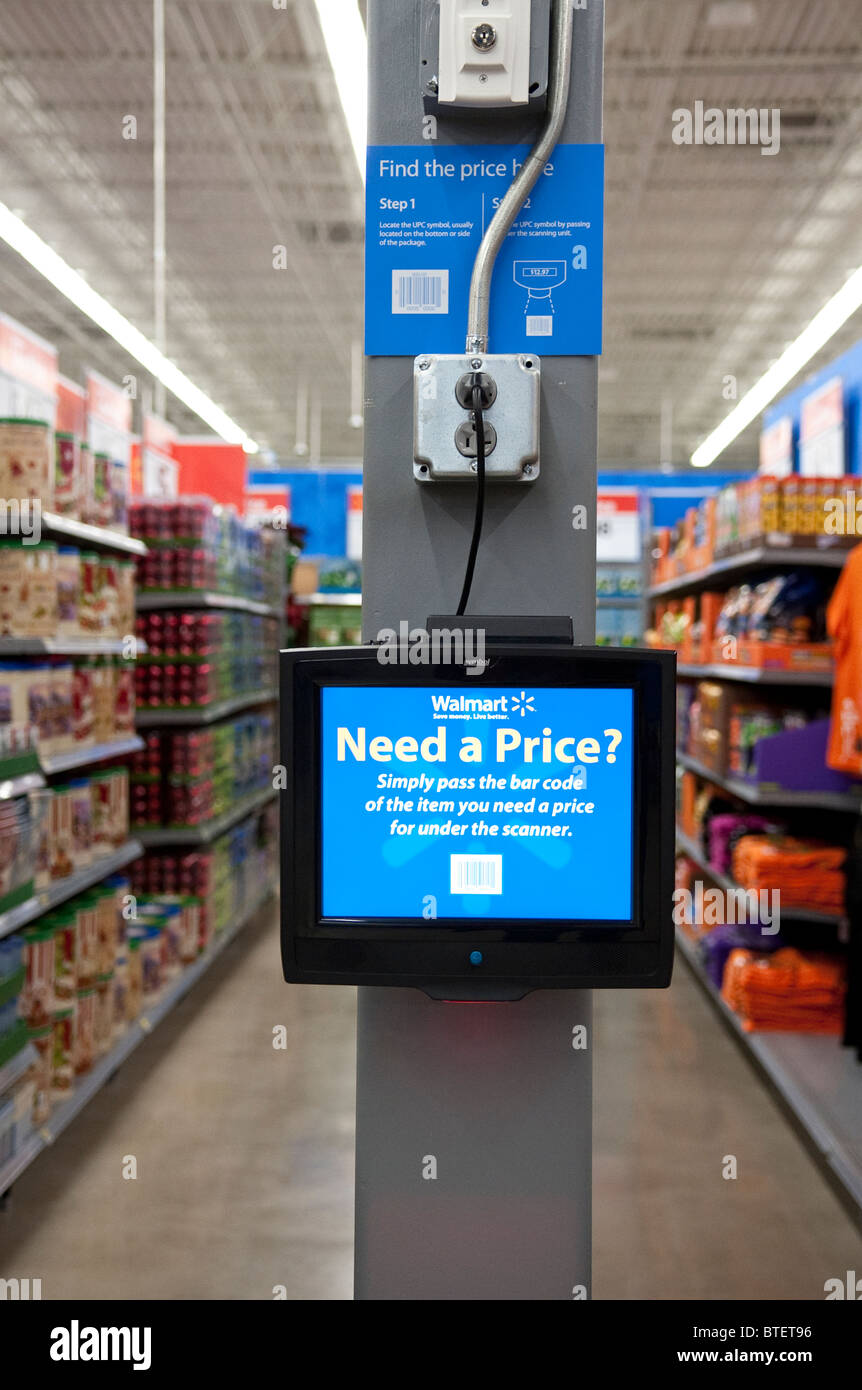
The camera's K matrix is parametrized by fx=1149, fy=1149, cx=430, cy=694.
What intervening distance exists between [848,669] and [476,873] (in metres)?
2.99

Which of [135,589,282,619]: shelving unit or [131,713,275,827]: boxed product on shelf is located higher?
[135,589,282,619]: shelving unit

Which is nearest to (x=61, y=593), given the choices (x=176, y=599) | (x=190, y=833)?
(x=176, y=599)

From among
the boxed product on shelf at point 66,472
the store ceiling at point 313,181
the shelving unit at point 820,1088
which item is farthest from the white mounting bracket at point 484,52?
the store ceiling at point 313,181

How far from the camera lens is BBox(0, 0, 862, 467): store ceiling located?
7.94 metres

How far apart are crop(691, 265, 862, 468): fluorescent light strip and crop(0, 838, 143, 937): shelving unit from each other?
775 cm

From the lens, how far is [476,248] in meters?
1.53

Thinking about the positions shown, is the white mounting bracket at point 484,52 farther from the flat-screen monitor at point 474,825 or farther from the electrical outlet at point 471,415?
the flat-screen monitor at point 474,825

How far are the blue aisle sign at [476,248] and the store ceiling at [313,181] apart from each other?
681 cm

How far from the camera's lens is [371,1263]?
61.8 inches

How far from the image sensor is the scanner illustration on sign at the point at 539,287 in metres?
1.53

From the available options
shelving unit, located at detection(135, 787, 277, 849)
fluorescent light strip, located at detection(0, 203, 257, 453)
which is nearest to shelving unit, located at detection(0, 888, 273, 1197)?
shelving unit, located at detection(135, 787, 277, 849)

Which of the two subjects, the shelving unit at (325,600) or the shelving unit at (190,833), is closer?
the shelving unit at (190,833)

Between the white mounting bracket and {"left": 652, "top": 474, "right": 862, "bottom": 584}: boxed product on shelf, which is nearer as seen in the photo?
the white mounting bracket

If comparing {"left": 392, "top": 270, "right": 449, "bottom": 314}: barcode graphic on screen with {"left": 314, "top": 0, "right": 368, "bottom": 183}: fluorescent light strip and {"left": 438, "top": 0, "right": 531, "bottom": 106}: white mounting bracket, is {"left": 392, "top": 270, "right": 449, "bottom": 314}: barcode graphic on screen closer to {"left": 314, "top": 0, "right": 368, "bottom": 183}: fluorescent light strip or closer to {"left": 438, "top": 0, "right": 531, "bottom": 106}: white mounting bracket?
{"left": 438, "top": 0, "right": 531, "bottom": 106}: white mounting bracket
